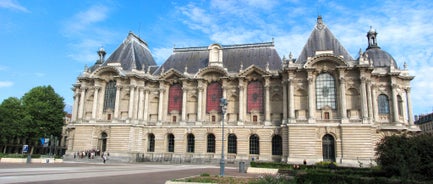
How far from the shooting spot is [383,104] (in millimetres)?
45406

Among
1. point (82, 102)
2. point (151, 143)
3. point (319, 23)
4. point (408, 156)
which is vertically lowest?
point (408, 156)

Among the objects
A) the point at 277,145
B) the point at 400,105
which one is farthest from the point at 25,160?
the point at 400,105

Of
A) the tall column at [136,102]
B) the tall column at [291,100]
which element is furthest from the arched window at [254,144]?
the tall column at [136,102]

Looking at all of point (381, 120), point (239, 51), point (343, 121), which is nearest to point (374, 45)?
point (381, 120)

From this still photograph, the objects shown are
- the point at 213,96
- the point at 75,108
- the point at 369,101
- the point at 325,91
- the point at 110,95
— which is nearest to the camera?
the point at 369,101

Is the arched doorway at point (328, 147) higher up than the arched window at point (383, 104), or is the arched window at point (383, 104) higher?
the arched window at point (383, 104)

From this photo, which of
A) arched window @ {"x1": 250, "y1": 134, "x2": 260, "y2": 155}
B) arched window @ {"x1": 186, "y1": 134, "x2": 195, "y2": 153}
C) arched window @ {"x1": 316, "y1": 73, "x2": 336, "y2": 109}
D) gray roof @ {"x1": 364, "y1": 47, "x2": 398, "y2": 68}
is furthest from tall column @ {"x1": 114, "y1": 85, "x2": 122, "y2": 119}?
gray roof @ {"x1": 364, "y1": 47, "x2": 398, "y2": 68}

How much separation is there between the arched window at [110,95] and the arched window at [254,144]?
2229 centimetres

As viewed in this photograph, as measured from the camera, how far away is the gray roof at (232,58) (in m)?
50.3

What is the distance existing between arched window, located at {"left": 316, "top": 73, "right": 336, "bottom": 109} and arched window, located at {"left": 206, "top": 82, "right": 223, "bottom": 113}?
45.8ft

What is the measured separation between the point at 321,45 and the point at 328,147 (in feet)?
47.1

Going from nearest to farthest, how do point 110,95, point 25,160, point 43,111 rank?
point 25,160 → point 110,95 → point 43,111

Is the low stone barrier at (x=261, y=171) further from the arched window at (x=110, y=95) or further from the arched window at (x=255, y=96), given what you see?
the arched window at (x=110, y=95)

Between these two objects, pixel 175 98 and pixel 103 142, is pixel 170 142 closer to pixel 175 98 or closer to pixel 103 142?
pixel 175 98
